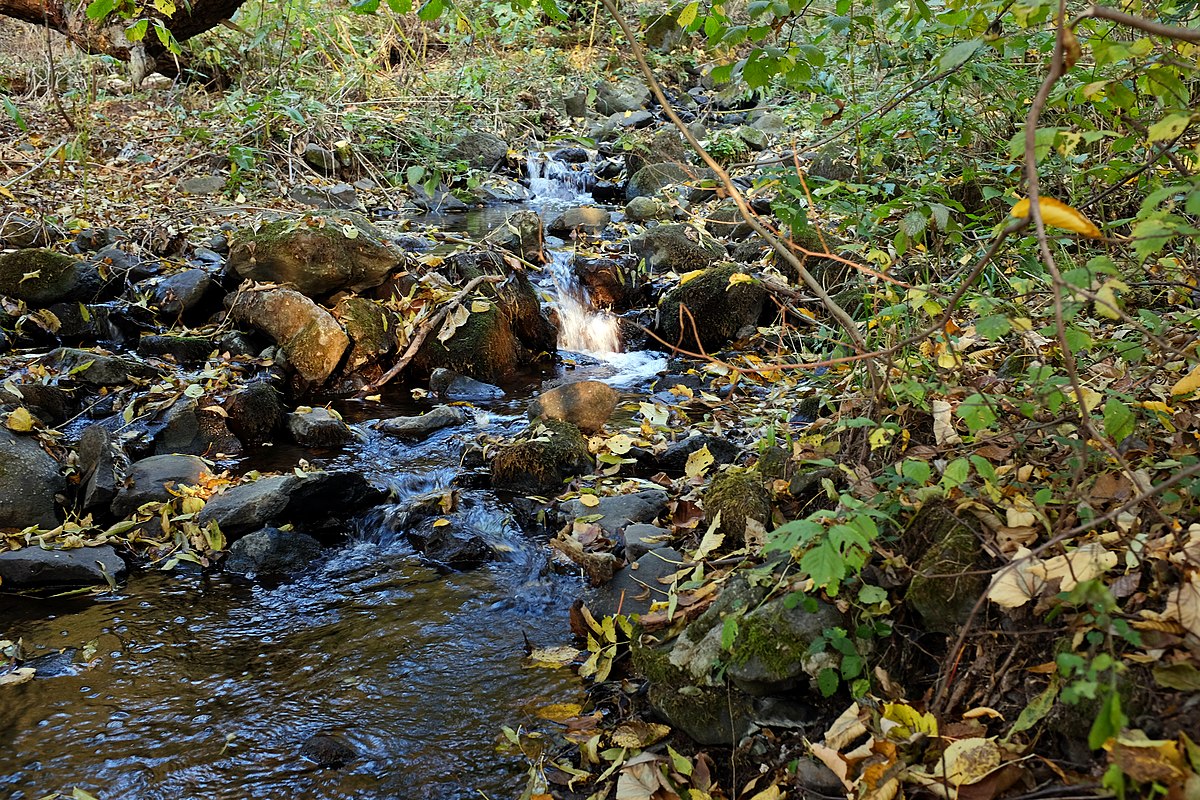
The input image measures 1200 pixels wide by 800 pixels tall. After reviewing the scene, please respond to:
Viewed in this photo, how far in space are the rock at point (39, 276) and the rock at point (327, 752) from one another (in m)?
5.17

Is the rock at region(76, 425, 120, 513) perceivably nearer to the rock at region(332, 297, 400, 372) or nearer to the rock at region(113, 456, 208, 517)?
the rock at region(113, 456, 208, 517)

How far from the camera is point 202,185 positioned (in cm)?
877

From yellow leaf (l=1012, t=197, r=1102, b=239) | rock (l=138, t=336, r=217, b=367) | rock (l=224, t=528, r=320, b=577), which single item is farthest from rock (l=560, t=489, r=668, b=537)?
rock (l=138, t=336, r=217, b=367)

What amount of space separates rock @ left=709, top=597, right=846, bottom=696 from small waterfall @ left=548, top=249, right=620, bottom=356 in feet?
16.7

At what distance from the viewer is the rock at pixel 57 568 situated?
3.83 metres

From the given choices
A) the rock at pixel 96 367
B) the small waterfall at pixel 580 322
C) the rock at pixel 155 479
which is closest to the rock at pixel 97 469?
the rock at pixel 155 479

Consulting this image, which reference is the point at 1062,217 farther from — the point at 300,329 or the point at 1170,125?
the point at 300,329

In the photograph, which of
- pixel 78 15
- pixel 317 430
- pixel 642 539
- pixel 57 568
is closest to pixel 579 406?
pixel 317 430

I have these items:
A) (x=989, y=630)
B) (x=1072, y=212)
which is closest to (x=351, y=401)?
(x=989, y=630)

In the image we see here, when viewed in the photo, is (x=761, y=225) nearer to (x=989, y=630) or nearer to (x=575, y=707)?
(x=989, y=630)

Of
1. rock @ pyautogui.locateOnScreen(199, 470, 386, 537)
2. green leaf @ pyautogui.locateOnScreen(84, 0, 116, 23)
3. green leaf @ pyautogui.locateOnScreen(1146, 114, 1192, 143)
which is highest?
green leaf @ pyautogui.locateOnScreen(84, 0, 116, 23)

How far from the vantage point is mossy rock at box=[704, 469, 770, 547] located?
3.33 meters

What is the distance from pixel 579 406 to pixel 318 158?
6213 mm

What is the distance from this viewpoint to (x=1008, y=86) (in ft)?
14.4
